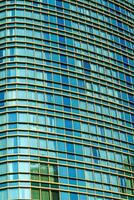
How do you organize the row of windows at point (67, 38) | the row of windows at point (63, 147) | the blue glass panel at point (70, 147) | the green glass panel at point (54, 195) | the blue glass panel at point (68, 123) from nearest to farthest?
the green glass panel at point (54, 195)
the row of windows at point (63, 147)
the blue glass panel at point (70, 147)
the blue glass panel at point (68, 123)
the row of windows at point (67, 38)

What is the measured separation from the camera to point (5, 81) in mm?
74500

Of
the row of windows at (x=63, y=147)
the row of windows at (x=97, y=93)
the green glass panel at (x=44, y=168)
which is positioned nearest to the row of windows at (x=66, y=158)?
the row of windows at (x=63, y=147)

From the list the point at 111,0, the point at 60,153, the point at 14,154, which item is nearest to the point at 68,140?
the point at 60,153

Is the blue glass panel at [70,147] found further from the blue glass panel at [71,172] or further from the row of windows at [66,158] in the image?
the blue glass panel at [71,172]

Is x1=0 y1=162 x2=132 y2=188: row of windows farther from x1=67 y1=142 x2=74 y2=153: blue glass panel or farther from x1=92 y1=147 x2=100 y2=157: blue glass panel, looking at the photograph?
x1=92 y1=147 x2=100 y2=157: blue glass panel

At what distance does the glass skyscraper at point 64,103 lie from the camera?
230 feet

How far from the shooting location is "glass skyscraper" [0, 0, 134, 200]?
70.1 m

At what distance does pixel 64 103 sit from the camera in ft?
251

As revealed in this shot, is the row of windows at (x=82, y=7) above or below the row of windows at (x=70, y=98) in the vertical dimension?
above

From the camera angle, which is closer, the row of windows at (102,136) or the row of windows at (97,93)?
the row of windows at (102,136)

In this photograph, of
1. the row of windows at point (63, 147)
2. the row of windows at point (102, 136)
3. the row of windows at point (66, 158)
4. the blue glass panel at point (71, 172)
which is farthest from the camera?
the row of windows at point (102, 136)

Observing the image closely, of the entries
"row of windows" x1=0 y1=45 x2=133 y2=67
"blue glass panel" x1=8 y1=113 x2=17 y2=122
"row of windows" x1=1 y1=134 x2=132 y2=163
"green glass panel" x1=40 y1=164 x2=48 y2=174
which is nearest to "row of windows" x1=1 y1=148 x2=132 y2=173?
"row of windows" x1=1 y1=134 x2=132 y2=163

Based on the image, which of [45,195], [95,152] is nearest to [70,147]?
[95,152]

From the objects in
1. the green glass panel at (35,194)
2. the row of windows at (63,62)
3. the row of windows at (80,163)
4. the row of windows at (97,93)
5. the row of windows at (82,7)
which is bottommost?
the green glass panel at (35,194)
